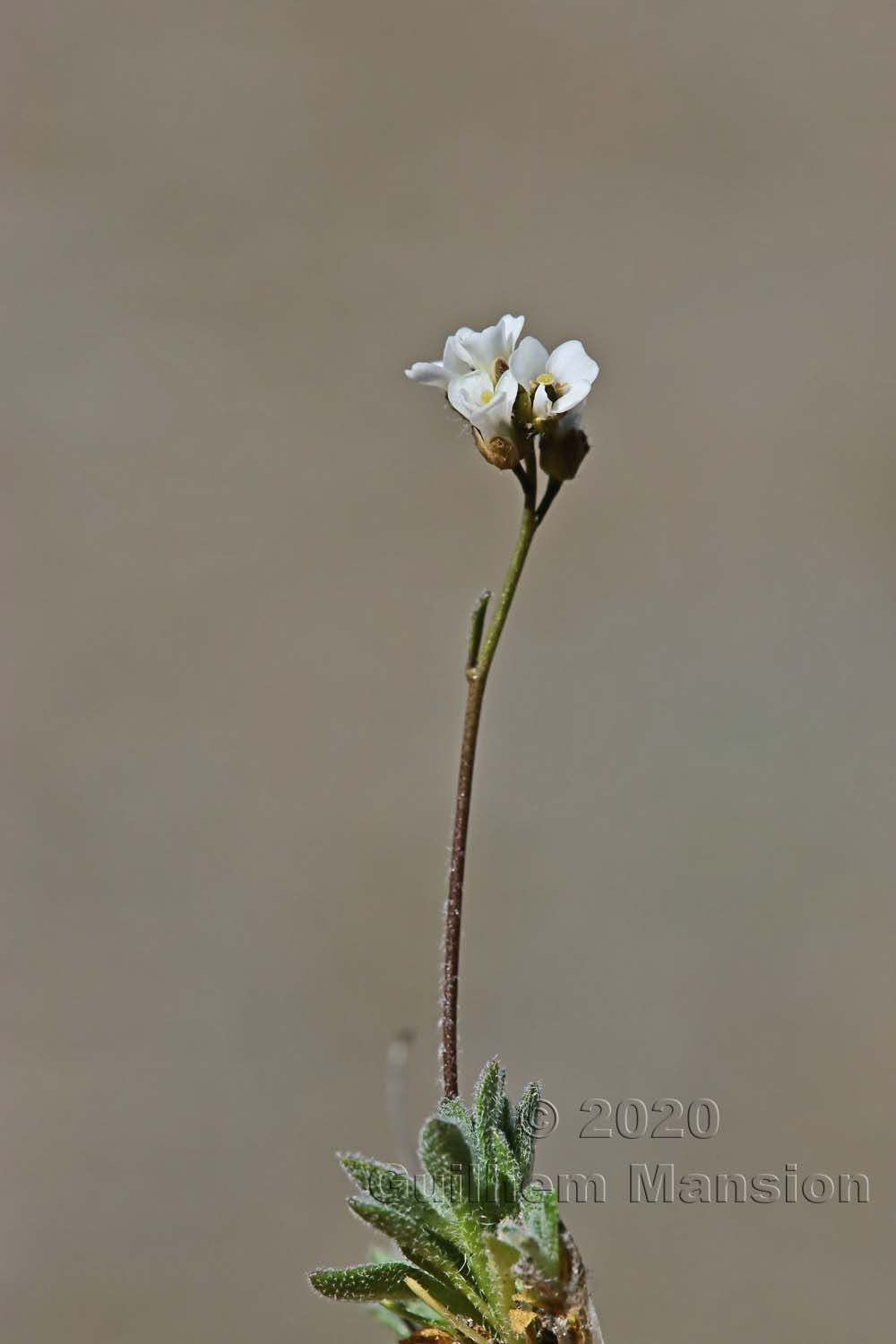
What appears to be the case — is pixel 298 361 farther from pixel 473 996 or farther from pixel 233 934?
pixel 473 996

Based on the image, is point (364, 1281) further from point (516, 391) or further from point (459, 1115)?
point (516, 391)

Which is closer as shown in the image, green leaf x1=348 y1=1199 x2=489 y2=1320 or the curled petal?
green leaf x1=348 y1=1199 x2=489 y2=1320

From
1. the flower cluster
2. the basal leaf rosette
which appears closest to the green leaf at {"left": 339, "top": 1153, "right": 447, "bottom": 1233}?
the basal leaf rosette

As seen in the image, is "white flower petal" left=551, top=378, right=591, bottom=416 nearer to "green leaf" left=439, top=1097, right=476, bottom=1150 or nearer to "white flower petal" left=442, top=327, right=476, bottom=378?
"white flower petal" left=442, top=327, right=476, bottom=378

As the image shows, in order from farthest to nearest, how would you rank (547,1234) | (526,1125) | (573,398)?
(573,398), (526,1125), (547,1234)

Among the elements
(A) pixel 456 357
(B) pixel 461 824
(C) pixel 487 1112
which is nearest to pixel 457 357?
(A) pixel 456 357
